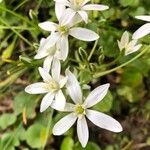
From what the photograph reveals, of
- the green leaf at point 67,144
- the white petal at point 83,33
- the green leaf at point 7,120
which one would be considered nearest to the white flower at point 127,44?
the white petal at point 83,33

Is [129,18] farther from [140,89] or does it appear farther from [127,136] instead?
[127,136]

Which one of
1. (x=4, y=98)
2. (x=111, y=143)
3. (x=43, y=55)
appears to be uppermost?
(x=43, y=55)

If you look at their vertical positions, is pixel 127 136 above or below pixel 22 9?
below

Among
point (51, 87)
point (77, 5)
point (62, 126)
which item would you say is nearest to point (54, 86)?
point (51, 87)

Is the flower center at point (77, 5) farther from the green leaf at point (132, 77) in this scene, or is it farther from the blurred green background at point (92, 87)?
the green leaf at point (132, 77)

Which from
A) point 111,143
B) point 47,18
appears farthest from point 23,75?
point 111,143

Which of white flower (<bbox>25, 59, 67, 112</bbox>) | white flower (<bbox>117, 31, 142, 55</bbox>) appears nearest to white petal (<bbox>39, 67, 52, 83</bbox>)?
white flower (<bbox>25, 59, 67, 112</bbox>)

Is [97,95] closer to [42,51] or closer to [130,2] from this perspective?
[42,51]
